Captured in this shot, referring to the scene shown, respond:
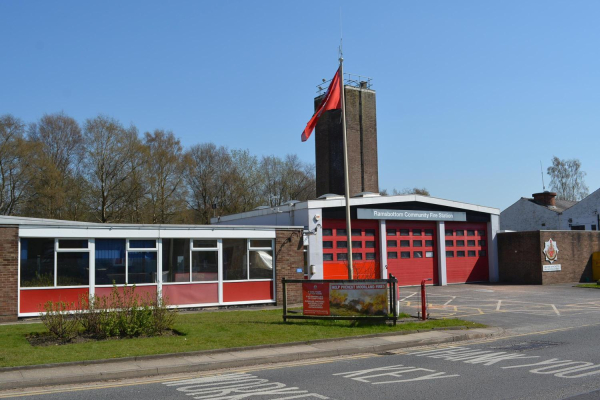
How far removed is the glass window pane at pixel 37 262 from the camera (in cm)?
1734

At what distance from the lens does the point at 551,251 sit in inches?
1262

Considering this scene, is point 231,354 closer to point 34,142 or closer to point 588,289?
point 588,289

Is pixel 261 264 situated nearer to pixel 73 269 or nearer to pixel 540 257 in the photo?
pixel 73 269

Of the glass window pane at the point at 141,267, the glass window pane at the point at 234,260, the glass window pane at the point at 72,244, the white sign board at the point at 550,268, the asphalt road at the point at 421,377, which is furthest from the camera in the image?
the white sign board at the point at 550,268

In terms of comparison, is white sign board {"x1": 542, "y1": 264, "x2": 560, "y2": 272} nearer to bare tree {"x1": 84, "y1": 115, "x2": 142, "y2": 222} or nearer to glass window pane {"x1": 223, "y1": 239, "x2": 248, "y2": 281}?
glass window pane {"x1": 223, "y1": 239, "x2": 248, "y2": 281}

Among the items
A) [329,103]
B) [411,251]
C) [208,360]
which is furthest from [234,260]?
[411,251]

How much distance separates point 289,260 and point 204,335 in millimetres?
8366

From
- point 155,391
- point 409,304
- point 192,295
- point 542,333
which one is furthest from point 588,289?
point 155,391

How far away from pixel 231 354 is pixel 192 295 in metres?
8.37

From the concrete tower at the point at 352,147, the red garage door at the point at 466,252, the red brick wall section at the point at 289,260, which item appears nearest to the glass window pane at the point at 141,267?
the red brick wall section at the point at 289,260

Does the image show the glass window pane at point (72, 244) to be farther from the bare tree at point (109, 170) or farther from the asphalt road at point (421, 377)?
the bare tree at point (109, 170)

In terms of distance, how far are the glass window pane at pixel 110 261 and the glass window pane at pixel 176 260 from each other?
146 centimetres

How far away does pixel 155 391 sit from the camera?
891 cm

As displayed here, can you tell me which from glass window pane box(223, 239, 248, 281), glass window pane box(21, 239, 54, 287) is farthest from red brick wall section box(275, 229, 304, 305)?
glass window pane box(21, 239, 54, 287)
